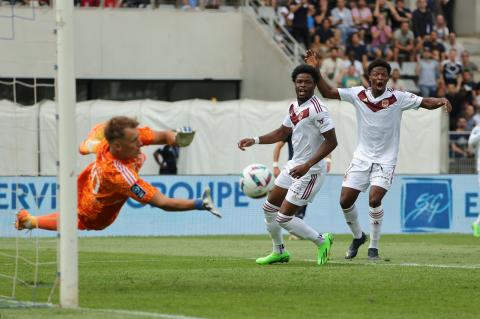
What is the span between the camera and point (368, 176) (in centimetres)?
1542

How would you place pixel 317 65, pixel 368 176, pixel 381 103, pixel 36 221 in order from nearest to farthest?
1. pixel 36 221
2. pixel 317 65
3. pixel 381 103
4. pixel 368 176

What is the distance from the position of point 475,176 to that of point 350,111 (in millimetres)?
3547

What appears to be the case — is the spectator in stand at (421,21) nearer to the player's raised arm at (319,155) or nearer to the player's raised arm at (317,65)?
the player's raised arm at (317,65)

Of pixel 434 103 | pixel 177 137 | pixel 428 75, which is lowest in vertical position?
pixel 177 137

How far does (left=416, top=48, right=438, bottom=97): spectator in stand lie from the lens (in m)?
31.7

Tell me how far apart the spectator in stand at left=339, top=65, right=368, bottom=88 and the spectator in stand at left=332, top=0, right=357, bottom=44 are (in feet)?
7.32

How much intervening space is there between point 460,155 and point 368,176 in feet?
41.1

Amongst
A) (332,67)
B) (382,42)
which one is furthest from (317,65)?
(382,42)

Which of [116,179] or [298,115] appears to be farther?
[298,115]

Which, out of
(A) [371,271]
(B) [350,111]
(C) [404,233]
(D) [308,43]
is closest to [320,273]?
(A) [371,271]

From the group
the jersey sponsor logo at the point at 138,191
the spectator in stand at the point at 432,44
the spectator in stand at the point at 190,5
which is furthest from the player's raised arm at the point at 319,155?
the spectator in stand at the point at 432,44

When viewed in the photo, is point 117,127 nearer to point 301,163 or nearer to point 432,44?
point 301,163

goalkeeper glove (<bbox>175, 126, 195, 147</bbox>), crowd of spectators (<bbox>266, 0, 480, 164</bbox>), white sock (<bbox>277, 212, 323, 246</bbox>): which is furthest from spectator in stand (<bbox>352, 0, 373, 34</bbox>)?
goalkeeper glove (<bbox>175, 126, 195, 147</bbox>)

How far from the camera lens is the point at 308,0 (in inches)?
1294
